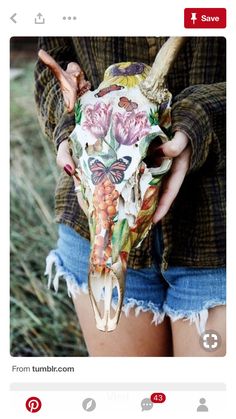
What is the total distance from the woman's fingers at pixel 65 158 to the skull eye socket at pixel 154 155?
84mm

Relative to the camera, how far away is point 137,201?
0.83m

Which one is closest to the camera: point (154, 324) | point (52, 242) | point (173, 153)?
point (173, 153)

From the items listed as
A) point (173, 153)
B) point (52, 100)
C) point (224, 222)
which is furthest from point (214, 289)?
point (52, 100)

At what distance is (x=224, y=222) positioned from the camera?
2.99 feet

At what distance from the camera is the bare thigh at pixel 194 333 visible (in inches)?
36.4

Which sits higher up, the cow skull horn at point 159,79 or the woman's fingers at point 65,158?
the cow skull horn at point 159,79
